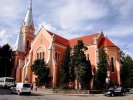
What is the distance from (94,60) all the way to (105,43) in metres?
5.46

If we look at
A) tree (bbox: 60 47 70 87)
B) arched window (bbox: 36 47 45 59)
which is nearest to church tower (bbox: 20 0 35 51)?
arched window (bbox: 36 47 45 59)

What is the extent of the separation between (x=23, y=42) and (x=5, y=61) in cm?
978

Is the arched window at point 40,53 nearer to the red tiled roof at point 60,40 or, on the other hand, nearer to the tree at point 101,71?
the red tiled roof at point 60,40

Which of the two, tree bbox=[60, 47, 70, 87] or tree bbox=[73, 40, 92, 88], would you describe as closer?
tree bbox=[73, 40, 92, 88]

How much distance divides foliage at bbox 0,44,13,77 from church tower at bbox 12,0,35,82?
1.62m

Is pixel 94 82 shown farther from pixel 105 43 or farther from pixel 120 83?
pixel 105 43

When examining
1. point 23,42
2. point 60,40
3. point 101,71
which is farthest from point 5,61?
point 101,71

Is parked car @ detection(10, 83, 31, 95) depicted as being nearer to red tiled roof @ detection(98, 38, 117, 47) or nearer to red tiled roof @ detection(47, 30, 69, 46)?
red tiled roof @ detection(47, 30, 69, 46)

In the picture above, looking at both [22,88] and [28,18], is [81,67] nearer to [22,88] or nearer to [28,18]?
[22,88]

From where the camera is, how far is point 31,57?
61.0m

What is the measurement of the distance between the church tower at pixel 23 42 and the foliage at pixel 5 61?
5.31 feet

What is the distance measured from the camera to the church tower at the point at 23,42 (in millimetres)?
68988

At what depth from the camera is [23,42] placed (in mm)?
74375

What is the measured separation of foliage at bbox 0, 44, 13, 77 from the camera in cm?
6838
